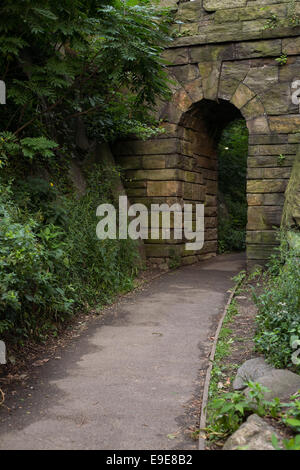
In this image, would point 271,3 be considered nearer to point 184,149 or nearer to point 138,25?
point 184,149

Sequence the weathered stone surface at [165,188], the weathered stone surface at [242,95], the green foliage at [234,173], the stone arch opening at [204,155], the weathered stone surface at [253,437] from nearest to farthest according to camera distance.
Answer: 1. the weathered stone surface at [253,437]
2. the weathered stone surface at [242,95]
3. the weathered stone surface at [165,188]
4. the stone arch opening at [204,155]
5. the green foliage at [234,173]

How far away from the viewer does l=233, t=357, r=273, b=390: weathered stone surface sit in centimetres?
327

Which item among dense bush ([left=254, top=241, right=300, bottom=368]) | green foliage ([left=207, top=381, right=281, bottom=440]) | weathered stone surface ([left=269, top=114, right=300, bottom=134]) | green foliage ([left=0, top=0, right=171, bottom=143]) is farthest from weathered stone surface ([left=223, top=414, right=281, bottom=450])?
weathered stone surface ([left=269, top=114, right=300, bottom=134])

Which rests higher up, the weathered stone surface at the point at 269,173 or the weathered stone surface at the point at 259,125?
the weathered stone surface at the point at 259,125

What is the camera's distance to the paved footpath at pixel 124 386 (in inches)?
108

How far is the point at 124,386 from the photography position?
137 inches

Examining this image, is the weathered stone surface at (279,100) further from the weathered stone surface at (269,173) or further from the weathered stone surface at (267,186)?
the weathered stone surface at (267,186)

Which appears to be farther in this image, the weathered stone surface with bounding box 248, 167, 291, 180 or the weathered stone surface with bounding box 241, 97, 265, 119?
the weathered stone surface with bounding box 241, 97, 265, 119

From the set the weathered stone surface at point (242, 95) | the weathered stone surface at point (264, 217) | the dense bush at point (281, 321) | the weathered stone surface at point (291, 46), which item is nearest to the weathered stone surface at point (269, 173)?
the weathered stone surface at point (264, 217)

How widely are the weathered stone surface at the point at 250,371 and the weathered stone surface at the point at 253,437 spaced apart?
2.07 feet

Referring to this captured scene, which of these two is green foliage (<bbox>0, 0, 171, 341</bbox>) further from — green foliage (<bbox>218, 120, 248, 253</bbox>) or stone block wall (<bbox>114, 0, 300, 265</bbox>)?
green foliage (<bbox>218, 120, 248, 253</bbox>)

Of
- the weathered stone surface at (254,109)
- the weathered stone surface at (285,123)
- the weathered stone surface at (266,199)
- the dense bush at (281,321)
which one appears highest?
the weathered stone surface at (254,109)

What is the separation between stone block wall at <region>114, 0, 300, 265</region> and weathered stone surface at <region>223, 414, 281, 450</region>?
5.24 m

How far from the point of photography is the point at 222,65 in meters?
8.08
